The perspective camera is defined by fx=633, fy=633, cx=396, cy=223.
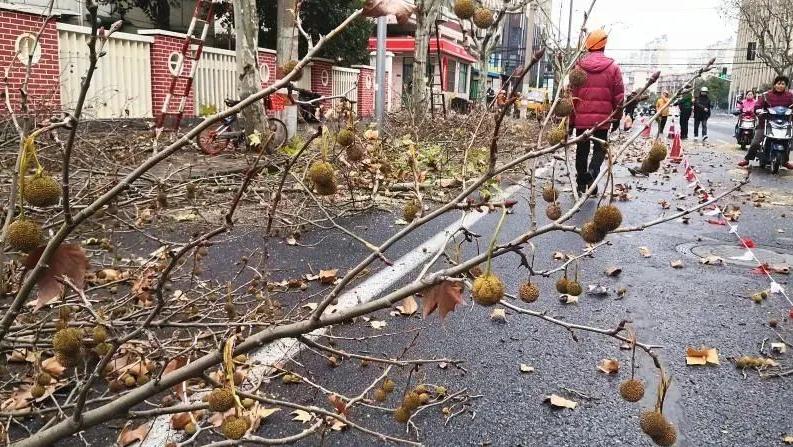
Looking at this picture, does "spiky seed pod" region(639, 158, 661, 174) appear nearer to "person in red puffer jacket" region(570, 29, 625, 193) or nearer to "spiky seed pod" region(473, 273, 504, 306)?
"spiky seed pod" region(473, 273, 504, 306)

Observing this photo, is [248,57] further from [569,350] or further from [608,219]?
[608,219]

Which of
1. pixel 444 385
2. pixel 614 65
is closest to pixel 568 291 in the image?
pixel 444 385

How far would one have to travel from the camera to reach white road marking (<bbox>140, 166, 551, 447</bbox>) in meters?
2.34

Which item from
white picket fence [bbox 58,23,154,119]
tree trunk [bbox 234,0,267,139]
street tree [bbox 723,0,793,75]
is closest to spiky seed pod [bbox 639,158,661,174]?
tree trunk [bbox 234,0,267,139]

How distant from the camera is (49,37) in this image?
410 inches

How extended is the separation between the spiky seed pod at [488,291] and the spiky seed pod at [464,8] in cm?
71

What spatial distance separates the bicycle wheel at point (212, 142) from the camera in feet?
30.0

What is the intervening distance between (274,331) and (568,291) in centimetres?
81

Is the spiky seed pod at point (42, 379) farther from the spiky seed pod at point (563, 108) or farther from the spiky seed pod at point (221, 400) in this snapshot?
the spiky seed pod at point (563, 108)

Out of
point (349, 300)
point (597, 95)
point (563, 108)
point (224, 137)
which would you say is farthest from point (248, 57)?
point (563, 108)

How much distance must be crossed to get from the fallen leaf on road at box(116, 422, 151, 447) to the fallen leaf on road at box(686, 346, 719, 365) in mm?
2578

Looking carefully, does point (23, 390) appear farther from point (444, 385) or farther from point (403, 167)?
point (403, 167)

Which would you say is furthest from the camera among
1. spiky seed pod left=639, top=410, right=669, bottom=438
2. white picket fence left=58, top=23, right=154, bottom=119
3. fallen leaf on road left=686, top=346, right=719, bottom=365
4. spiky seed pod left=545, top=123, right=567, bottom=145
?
white picket fence left=58, top=23, right=154, bottom=119

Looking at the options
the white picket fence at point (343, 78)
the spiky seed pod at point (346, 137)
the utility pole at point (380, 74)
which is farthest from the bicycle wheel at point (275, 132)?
the white picket fence at point (343, 78)
